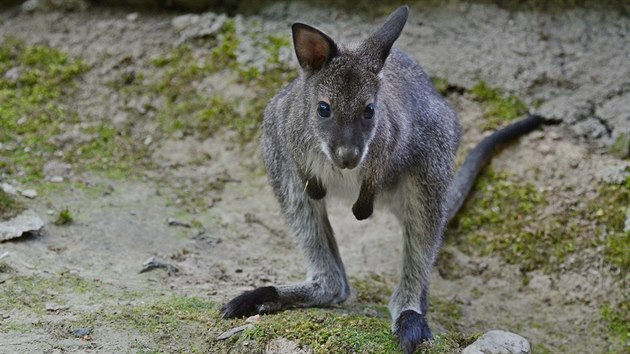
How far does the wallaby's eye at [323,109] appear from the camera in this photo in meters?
3.98

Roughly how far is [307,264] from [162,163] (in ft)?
6.55

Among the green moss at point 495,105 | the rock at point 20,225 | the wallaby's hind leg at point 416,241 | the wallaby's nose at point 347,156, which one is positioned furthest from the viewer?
the green moss at point 495,105

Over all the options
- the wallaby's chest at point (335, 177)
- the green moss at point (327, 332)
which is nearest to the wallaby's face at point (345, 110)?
the wallaby's chest at point (335, 177)

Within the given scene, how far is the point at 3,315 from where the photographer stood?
4035 mm

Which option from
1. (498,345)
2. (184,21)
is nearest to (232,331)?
(498,345)

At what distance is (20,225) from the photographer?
493 centimetres

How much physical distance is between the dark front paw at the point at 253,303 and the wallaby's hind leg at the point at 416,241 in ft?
2.17

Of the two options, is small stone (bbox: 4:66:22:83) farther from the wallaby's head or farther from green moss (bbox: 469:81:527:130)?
green moss (bbox: 469:81:527:130)

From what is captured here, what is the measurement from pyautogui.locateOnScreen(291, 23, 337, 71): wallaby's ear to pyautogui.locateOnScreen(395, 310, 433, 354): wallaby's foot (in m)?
1.38

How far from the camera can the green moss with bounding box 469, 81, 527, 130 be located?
249 inches

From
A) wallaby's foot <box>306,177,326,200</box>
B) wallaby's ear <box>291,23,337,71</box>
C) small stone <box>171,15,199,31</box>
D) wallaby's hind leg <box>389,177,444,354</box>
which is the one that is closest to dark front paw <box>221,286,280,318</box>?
wallaby's foot <box>306,177,326,200</box>

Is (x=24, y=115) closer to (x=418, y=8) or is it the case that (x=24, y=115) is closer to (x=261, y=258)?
(x=261, y=258)

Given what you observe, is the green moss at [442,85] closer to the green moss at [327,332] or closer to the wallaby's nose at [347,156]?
the green moss at [327,332]

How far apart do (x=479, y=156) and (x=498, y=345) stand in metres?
2.09
